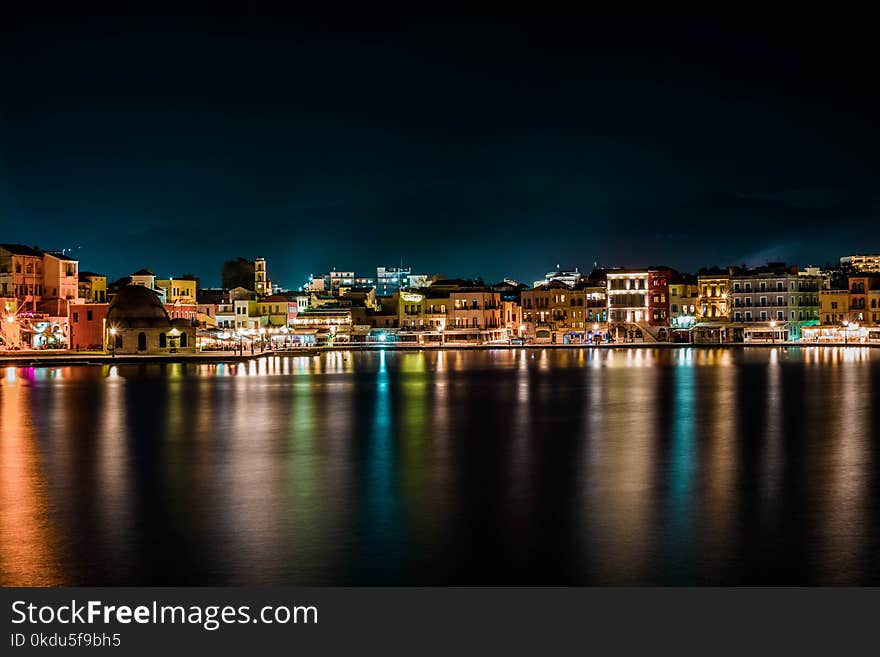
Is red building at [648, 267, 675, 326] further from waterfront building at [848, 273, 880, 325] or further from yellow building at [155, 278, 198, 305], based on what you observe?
yellow building at [155, 278, 198, 305]

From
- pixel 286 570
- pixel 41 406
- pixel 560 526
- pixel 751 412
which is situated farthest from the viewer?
pixel 41 406

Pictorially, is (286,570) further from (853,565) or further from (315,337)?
(315,337)

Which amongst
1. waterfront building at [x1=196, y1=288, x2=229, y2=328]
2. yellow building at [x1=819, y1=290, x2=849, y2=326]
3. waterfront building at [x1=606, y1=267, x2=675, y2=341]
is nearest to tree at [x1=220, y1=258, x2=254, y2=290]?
waterfront building at [x1=196, y1=288, x2=229, y2=328]

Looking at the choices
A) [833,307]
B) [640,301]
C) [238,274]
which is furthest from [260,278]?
[833,307]

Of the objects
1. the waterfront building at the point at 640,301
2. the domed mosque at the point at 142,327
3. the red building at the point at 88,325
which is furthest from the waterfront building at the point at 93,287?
the waterfront building at the point at 640,301

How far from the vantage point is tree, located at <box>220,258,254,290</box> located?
132125 millimetres

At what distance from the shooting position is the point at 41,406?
32969 millimetres

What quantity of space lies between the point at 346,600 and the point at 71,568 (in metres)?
3.40

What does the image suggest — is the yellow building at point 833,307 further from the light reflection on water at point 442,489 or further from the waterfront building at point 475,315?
the light reflection on water at point 442,489

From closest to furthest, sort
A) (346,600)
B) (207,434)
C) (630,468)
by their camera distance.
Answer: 1. (346,600)
2. (630,468)
3. (207,434)

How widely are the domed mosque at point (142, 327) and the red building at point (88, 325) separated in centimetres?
377

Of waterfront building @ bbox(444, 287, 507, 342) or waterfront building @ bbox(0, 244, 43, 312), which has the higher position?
waterfront building @ bbox(0, 244, 43, 312)

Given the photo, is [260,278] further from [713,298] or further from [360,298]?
[713,298]

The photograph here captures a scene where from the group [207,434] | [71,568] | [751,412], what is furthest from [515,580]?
[751,412]
